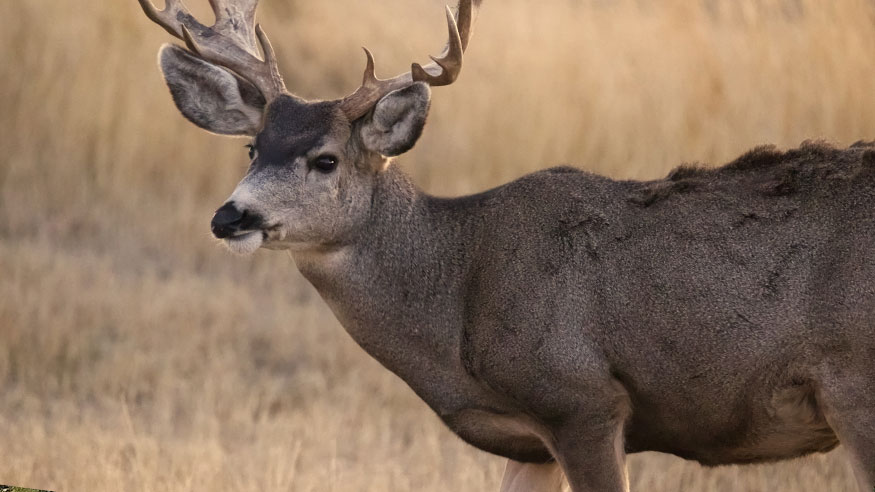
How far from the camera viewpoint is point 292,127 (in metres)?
7.01

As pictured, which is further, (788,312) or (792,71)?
(792,71)

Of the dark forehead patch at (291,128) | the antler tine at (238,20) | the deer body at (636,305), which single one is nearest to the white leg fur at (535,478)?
the deer body at (636,305)

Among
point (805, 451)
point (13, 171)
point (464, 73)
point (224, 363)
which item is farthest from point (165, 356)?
point (805, 451)

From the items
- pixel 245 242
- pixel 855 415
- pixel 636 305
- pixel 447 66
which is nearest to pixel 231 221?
pixel 245 242

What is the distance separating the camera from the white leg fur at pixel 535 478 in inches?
290

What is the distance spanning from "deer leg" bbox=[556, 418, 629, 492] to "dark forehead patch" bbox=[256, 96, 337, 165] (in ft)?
5.95

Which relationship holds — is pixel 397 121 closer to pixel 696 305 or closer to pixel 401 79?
pixel 401 79

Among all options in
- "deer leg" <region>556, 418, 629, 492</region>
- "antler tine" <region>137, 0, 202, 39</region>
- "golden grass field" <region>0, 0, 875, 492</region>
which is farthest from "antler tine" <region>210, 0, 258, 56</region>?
"golden grass field" <region>0, 0, 875, 492</region>

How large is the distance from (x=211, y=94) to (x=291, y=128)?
2.58ft

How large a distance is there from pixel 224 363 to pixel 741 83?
501 cm

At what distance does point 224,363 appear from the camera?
1198cm

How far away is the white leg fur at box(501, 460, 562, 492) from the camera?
7.37 m

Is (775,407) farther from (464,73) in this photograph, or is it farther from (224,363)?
(464,73)

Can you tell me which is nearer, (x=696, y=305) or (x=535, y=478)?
(x=696, y=305)
